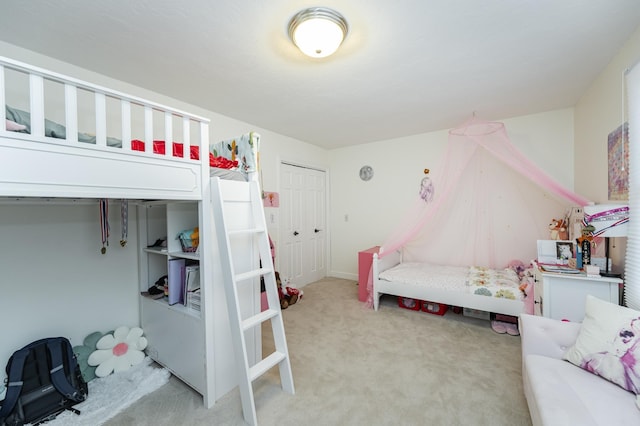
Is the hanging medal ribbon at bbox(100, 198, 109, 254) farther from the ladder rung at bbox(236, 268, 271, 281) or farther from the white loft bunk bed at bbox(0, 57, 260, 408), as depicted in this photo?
the ladder rung at bbox(236, 268, 271, 281)

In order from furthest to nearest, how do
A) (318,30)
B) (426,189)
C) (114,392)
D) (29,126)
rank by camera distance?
1. (426,189)
2. (114,392)
3. (318,30)
4. (29,126)

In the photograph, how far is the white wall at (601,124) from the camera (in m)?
1.89

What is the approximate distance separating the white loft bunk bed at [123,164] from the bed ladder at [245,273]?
10cm

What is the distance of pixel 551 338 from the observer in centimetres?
153

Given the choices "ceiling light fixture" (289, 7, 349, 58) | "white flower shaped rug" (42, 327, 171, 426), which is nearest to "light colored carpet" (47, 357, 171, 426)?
"white flower shaped rug" (42, 327, 171, 426)

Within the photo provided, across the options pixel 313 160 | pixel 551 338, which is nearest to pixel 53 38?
pixel 313 160

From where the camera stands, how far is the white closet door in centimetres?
400

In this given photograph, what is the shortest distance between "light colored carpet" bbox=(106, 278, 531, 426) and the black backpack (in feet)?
1.50

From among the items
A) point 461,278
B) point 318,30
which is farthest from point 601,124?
point 318,30

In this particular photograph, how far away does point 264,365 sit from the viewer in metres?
1.65

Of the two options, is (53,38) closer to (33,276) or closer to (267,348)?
(33,276)

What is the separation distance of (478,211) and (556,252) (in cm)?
119

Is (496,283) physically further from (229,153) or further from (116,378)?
(116,378)

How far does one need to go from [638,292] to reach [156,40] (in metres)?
3.46
